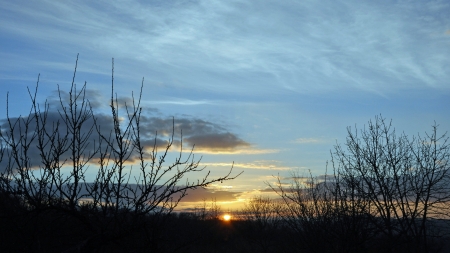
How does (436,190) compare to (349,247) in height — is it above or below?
above

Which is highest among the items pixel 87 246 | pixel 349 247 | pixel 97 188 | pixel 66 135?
pixel 66 135

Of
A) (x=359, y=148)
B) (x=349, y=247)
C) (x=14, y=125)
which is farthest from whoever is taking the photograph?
(x=359, y=148)

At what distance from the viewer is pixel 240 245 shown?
5934 centimetres

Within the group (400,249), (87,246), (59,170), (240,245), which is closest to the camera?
(87,246)

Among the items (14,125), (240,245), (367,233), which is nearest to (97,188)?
(14,125)

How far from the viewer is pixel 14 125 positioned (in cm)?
754

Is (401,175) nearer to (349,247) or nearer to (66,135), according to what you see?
(349,247)

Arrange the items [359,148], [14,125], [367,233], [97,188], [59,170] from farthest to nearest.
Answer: [359,148] → [367,233] → [14,125] → [59,170] → [97,188]

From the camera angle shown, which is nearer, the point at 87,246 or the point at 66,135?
the point at 87,246

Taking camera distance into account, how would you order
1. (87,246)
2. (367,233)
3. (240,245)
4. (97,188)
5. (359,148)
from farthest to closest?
(240,245), (359,148), (367,233), (97,188), (87,246)

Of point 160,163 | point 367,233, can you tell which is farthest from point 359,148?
point 160,163

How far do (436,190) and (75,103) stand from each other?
20159mm

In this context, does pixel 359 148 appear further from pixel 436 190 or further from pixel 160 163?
pixel 160 163

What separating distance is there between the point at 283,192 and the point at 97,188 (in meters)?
16.2
